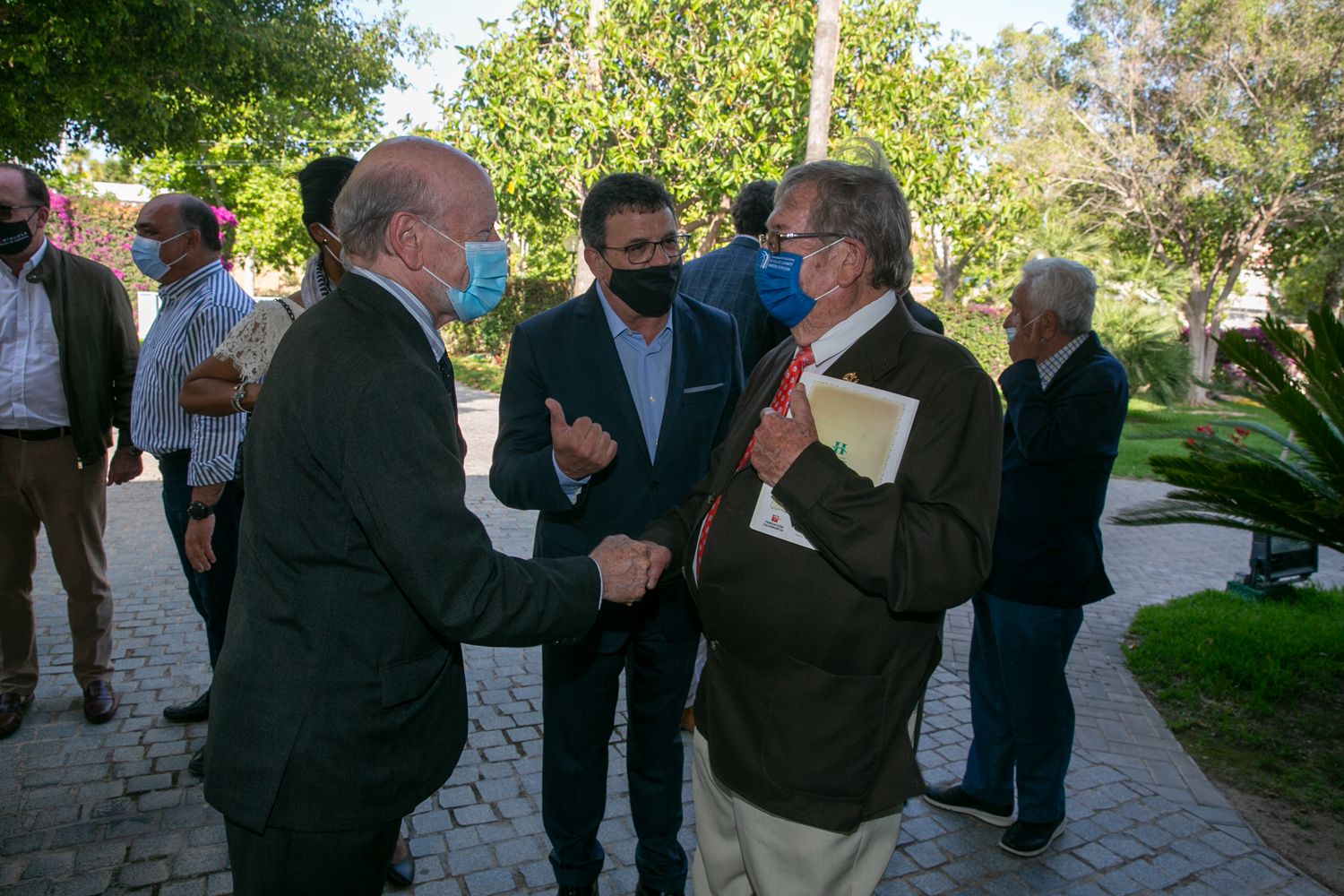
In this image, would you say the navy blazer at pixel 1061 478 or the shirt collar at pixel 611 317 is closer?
the shirt collar at pixel 611 317

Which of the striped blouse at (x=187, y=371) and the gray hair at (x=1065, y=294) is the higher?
the gray hair at (x=1065, y=294)

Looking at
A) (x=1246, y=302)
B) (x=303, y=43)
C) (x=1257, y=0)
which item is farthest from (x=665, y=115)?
(x=1246, y=302)

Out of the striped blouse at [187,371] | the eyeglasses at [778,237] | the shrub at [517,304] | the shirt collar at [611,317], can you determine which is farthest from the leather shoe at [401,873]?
the shrub at [517,304]

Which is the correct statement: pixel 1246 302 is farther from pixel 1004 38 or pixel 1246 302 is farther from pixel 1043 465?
pixel 1043 465

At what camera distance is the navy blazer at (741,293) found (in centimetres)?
431

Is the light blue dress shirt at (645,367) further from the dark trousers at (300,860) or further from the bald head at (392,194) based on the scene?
the dark trousers at (300,860)

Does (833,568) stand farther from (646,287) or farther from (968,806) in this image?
(968,806)

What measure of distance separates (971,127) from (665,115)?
5575 mm

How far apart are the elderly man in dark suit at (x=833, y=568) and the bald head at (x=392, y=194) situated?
844 mm

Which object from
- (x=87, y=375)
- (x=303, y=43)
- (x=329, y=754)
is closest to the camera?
(x=329, y=754)

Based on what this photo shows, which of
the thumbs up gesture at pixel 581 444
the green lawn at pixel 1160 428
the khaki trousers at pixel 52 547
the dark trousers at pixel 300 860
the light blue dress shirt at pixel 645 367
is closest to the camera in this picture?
the dark trousers at pixel 300 860

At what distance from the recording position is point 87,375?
4488 mm

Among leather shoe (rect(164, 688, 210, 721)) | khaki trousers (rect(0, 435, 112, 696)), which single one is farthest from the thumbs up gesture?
khaki trousers (rect(0, 435, 112, 696))

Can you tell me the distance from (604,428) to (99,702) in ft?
10.5
